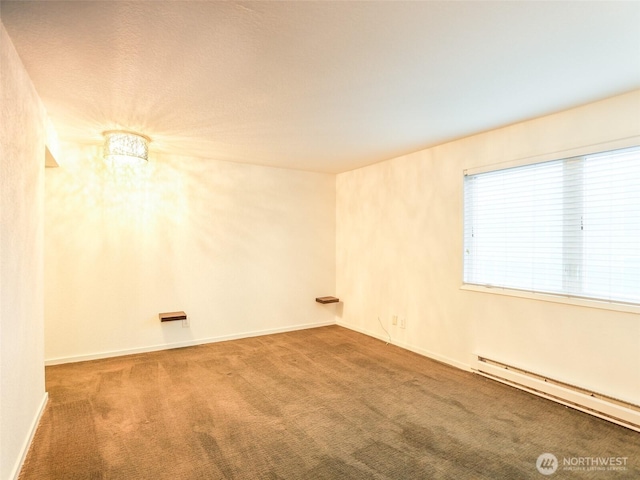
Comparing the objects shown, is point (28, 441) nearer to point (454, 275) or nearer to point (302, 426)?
point (302, 426)

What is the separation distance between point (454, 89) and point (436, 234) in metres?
1.76

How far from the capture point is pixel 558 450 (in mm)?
2041

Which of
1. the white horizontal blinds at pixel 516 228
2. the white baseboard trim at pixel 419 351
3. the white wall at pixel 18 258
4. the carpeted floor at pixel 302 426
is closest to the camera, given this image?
the white wall at pixel 18 258

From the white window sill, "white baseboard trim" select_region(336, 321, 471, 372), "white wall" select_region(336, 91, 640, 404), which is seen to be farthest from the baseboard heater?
the white window sill

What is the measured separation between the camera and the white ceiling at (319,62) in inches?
59.7

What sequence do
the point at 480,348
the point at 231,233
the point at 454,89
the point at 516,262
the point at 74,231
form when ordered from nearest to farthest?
the point at 454,89 → the point at 516,262 → the point at 480,348 → the point at 74,231 → the point at 231,233

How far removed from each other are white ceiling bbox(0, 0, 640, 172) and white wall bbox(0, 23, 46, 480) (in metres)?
0.23

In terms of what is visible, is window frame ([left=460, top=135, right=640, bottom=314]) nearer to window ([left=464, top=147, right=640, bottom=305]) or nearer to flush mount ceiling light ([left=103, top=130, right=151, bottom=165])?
window ([left=464, top=147, right=640, bottom=305])

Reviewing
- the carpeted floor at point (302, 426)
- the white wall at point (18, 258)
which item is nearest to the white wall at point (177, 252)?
the carpeted floor at point (302, 426)

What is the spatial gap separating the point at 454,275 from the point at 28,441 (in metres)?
3.69

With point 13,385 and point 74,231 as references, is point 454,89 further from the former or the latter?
point 74,231

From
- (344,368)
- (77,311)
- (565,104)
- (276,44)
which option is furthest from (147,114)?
(565,104)

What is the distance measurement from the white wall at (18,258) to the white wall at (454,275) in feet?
11.5

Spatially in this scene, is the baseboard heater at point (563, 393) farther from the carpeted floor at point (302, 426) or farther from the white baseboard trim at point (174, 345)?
the white baseboard trim at point (174, 345)
